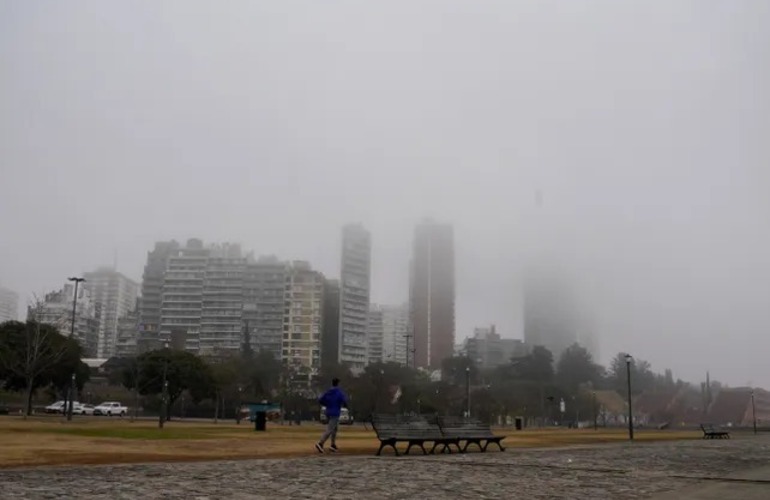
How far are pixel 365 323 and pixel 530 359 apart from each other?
2969cm

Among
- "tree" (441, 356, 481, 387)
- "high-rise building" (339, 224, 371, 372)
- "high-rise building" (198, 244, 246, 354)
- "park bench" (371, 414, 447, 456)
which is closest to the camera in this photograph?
"park bench" (371, 414, 447, 456)

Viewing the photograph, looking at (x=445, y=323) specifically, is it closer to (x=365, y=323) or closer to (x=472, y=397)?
(x=365, y=323)

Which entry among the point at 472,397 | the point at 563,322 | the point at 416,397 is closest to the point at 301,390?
the point at 416,397

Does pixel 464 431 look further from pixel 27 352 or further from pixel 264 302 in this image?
pixel 264 302

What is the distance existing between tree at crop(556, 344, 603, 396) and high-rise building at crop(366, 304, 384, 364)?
33.8 metres

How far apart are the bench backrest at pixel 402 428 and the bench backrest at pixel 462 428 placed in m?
0.26

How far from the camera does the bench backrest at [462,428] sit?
19.0m

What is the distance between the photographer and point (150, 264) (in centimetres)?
13688

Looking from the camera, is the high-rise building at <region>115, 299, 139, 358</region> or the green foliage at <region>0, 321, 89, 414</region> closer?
the green foliage at <region>0, 321, 89, 414</region>

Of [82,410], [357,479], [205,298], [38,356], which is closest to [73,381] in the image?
[38,356]

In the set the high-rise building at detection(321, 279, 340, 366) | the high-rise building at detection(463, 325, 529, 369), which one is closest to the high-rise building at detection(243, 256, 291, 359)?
the high-rise building at detection(321, 279, 340, 366)

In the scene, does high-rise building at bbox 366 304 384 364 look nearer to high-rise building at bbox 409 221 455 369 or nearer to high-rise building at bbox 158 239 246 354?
high-rise building at bbox 409 221 455 369

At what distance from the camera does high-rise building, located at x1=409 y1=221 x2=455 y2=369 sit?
130 m

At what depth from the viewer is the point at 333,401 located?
56.4 ft
